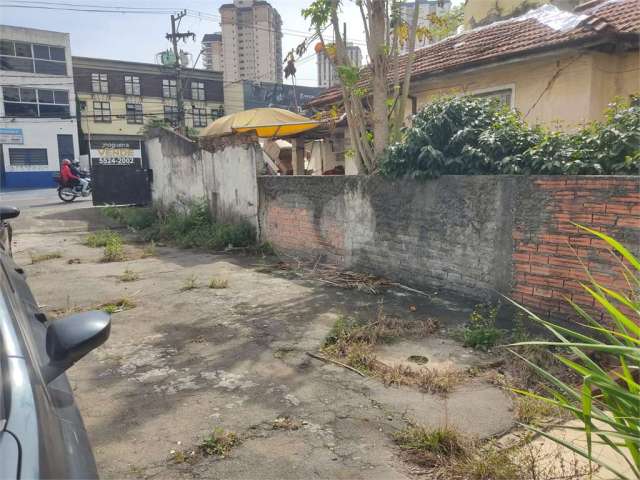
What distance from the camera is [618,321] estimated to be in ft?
5.14

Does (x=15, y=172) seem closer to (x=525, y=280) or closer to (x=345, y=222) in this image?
(x=345, y=222)

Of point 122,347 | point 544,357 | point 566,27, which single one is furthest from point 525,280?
point 566,27

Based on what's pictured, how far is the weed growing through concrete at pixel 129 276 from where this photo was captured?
623 centimetres

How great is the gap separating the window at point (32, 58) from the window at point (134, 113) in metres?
6.89

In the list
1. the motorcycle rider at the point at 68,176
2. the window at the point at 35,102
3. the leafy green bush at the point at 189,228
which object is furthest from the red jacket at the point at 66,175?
the window at the point at 35,102

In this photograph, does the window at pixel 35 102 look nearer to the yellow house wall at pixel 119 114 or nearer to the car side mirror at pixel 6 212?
the yellow house wall at pixel 119 114

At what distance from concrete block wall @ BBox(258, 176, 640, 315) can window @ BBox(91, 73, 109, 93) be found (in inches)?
1358

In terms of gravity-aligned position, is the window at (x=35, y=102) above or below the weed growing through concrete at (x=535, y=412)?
above

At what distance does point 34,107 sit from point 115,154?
13.6 m

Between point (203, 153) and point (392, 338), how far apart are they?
7394 mm

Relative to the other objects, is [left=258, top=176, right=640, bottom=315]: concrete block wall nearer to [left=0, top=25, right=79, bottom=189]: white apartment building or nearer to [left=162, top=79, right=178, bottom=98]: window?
[left=0, top=25, right=79, bottom=189]: white apartment building

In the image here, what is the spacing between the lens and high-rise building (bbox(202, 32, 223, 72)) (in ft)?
126

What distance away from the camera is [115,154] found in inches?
783

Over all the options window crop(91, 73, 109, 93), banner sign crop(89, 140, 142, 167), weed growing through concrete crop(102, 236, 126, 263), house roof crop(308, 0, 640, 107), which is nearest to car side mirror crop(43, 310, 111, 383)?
house roof crop(308, 0, 640, 107)
